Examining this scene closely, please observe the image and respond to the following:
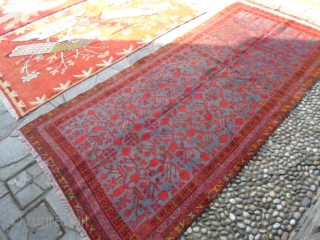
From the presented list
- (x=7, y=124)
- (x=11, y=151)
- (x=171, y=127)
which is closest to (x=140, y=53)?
(x=171, y=127)

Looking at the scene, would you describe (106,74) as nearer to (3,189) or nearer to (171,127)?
(171,127)

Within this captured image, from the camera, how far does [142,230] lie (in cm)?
210

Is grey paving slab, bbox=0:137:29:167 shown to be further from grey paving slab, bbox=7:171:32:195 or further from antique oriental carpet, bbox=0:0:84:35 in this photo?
antique oriental carpet, bbox=0:0:84:35

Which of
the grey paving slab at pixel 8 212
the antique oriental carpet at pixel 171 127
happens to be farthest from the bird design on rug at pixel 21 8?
the grey paving slab at pixel 8 212

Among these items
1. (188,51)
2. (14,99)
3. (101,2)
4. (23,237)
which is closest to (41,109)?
(14,99)

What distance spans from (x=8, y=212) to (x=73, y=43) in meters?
2.86

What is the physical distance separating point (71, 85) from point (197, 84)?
1730 millimetres

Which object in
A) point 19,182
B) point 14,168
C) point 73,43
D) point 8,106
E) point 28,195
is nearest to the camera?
point 28,195

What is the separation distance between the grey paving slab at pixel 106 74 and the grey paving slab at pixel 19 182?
1.57 metres

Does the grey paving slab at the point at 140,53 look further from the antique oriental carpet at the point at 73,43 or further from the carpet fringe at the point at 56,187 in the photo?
the carpet fringe at the point at 56,187

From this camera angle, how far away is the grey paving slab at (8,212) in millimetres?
2186

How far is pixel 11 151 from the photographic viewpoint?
2734mm

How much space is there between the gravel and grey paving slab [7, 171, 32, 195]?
1599mm

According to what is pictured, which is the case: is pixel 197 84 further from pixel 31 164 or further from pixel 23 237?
pixel 23 237
